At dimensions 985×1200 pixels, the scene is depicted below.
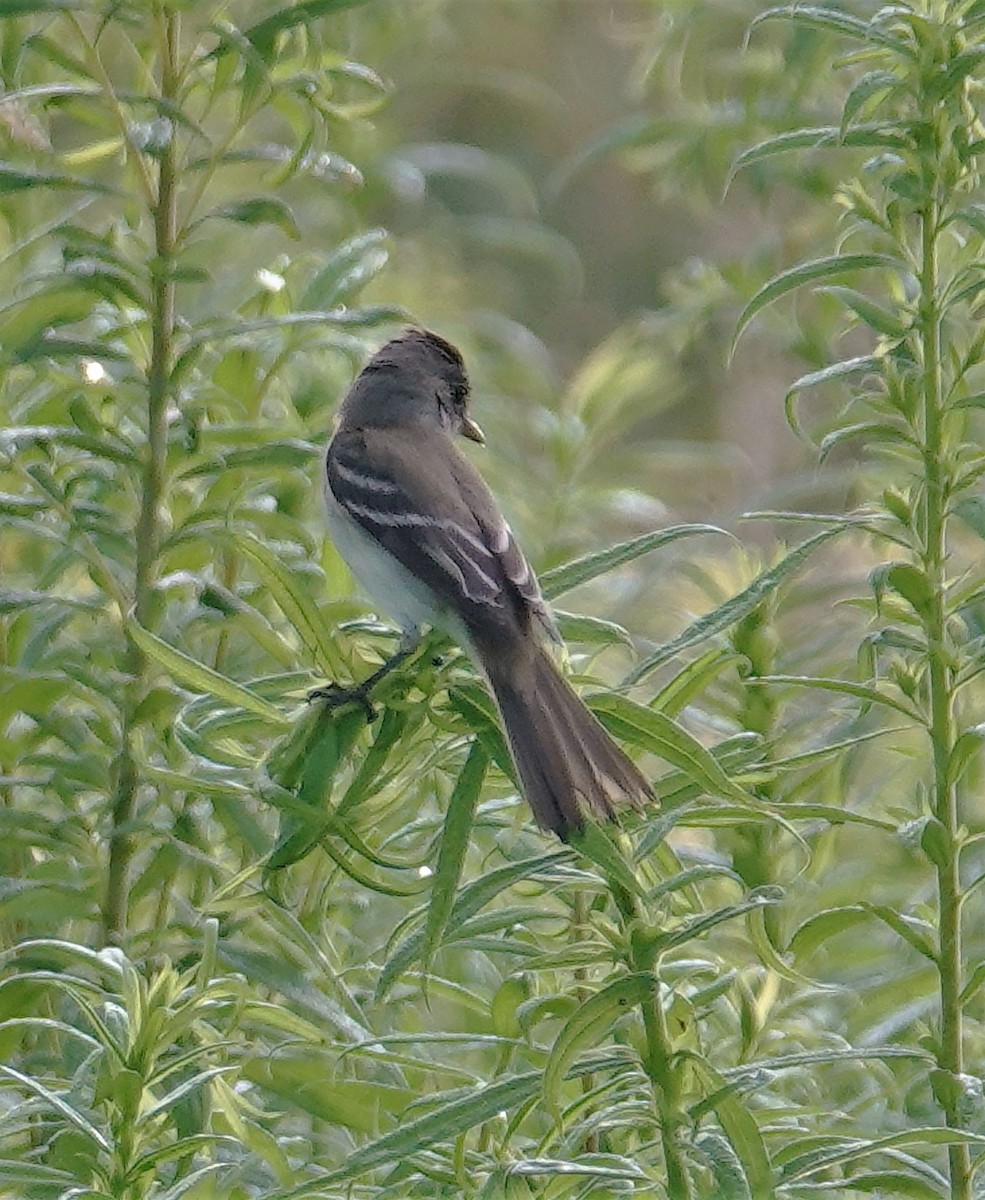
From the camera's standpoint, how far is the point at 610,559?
2127mm

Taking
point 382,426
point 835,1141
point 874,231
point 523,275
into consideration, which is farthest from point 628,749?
point 523,275

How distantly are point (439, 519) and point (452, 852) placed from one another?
4.37ft

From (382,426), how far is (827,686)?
162cm

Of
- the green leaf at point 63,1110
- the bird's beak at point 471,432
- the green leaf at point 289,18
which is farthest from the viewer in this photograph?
the bird's beak at point 471,432

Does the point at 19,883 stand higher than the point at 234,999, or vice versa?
the point at 19,883

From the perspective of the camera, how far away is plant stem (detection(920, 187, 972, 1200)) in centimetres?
219

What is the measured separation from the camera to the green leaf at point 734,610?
2064 millimetres

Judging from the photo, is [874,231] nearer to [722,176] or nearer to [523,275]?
[722,176]

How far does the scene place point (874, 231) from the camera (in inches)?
97.7

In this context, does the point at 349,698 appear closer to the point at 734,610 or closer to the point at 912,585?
the point at 734,610

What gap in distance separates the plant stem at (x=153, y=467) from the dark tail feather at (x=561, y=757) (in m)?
0.59

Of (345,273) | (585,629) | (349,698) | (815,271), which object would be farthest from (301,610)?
(345,273)

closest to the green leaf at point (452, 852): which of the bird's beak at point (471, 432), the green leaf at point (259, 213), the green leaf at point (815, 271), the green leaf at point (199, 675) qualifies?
the green leaf at point (199, 675)

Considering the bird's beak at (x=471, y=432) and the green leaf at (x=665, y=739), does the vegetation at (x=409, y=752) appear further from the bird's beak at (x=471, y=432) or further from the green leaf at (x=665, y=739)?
the bird's beak at (x=471, y=432)
